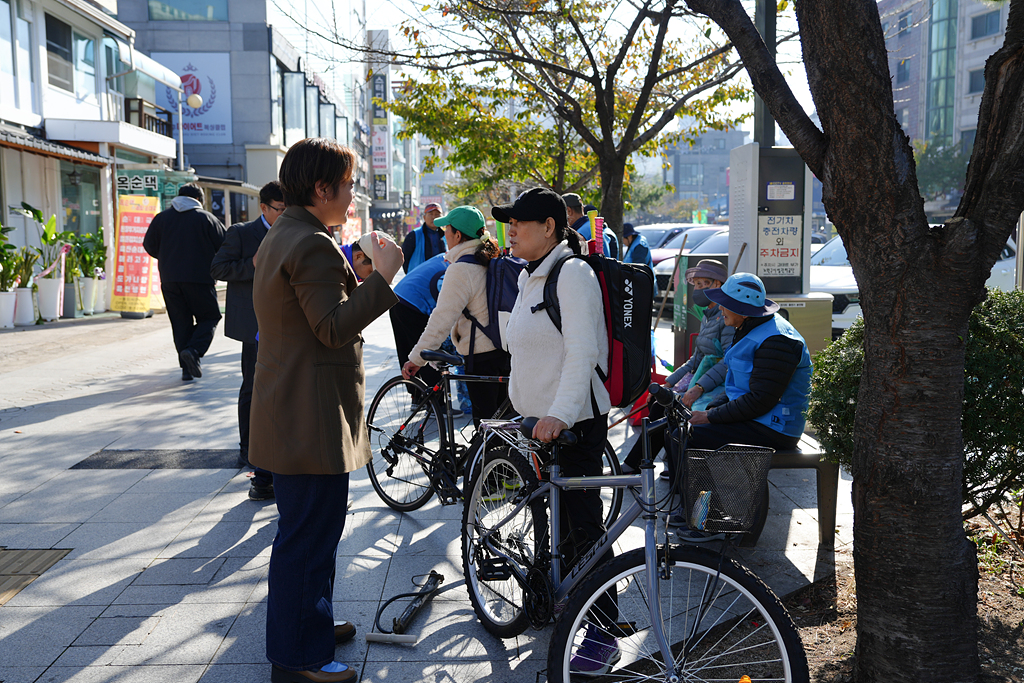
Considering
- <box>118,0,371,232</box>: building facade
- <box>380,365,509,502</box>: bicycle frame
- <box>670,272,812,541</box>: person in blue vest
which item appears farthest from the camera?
<box>118,0,371,232</box>: building facade

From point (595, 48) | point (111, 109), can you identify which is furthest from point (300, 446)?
point (111, 109)

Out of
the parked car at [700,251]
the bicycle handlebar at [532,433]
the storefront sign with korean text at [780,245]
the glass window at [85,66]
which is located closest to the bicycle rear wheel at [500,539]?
the bicycle handlebar at [532,433]

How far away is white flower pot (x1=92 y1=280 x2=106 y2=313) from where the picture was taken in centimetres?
1616

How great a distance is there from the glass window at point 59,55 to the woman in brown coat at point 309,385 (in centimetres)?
1838

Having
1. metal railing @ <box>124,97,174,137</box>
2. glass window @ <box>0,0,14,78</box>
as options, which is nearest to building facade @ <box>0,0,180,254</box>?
glass window @ <box>0,0,14,78</box>

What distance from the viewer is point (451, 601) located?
3.74m

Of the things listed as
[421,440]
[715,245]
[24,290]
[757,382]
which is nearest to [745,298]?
[757,382]

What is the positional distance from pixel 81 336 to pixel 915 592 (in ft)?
43.1

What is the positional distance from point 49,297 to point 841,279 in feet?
43.3

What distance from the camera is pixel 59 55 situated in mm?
18438

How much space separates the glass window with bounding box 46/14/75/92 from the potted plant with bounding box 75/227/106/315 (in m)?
4.66

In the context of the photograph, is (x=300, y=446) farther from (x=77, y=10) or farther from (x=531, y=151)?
(x=77, y=10)

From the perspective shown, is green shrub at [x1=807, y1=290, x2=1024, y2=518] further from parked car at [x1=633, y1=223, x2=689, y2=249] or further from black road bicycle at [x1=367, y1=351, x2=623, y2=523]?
parked car at [x1=633, y1=223, x2=689, y2=249]

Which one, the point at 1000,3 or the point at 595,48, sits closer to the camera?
the point at 1000,3
